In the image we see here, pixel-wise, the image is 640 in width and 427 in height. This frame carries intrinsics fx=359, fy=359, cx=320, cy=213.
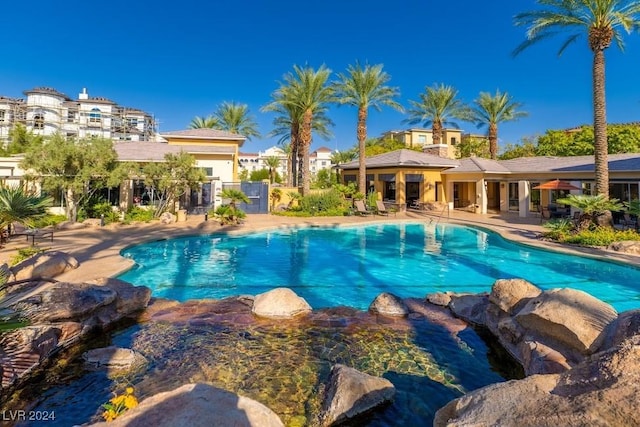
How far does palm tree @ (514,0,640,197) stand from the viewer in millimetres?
16677

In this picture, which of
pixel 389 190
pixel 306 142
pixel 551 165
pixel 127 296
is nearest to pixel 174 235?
pixel 127 296

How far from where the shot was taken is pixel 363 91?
2969 cm

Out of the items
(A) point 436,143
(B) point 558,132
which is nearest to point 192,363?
(A) point 436,143

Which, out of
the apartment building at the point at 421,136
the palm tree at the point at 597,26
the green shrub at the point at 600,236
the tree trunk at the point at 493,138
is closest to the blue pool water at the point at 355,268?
the green shrub at the point at 600,236

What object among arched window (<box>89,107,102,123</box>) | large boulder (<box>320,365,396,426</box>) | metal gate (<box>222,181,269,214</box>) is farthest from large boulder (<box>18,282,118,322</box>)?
arched window (<box>89,107,102,123</box>)

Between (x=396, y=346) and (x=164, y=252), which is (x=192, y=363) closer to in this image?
(x=396, y=346)

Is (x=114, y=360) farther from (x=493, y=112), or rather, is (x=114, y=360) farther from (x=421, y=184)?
(x=493, y=112)

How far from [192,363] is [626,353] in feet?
18.5

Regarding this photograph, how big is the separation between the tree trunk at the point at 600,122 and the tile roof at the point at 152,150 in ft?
74.5

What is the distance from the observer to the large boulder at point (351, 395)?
4582mm

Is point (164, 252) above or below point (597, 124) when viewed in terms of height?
below

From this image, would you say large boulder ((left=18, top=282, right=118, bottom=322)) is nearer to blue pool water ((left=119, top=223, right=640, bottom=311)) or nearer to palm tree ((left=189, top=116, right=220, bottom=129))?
blue pool water ((left=119, top=223, right=640, bottom=311))

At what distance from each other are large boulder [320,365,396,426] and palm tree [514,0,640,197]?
17889 mm

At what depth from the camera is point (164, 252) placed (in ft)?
49.7
